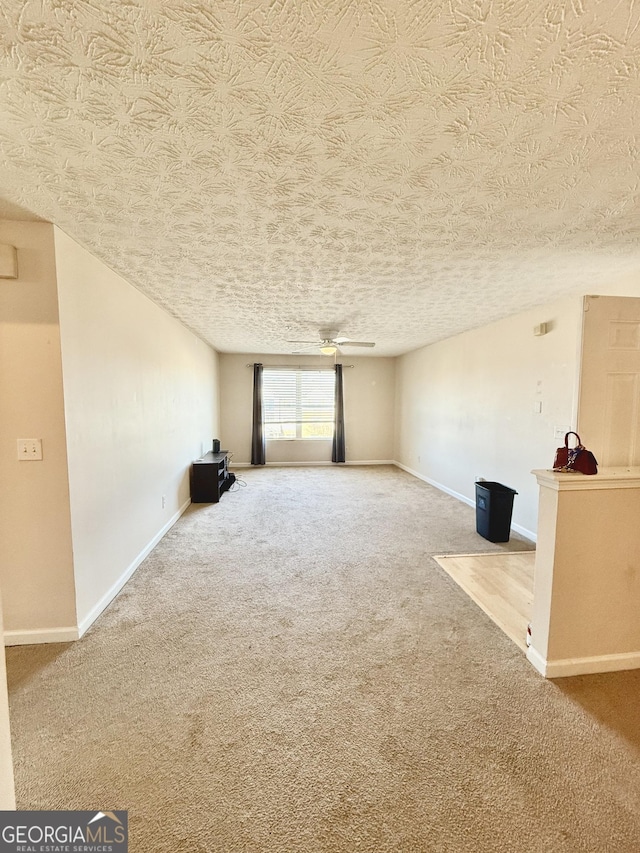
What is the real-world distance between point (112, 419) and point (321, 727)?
7.55 ft

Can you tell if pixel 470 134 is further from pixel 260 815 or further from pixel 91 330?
pixel 260 815

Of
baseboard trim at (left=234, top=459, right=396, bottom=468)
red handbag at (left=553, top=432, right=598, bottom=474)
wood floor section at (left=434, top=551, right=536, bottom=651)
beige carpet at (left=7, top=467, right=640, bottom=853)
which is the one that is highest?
red handbag at (left=553, top=432, right=598, bottom=474)

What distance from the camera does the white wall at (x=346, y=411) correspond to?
6.94 meters

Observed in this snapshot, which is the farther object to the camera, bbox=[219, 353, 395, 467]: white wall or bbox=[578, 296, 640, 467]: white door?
bbox=[219, 353, 395, 467]: white wall

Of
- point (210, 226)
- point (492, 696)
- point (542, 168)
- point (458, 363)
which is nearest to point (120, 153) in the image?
point (210, 226)

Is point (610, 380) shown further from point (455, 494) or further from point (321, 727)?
point (455, 494)

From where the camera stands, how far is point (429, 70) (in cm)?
97

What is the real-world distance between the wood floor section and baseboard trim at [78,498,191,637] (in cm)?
259

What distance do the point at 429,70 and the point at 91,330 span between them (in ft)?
7.40

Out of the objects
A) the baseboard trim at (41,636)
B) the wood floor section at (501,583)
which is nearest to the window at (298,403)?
the wood floor section at (501,583)

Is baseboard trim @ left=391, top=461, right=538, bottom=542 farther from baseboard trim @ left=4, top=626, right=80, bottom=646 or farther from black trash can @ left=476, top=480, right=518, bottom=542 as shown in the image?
baseboard trim @ left=4, top=626, right=80, bottom=646

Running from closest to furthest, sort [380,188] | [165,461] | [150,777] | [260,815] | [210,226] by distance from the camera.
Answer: [260,815]
[150,777]
[380,188]
[210,226]
[165,461]

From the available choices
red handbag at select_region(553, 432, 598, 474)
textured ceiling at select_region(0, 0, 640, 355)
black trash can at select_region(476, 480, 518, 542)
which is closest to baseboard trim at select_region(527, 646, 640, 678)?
red handbag at select_region(553, 432, 598, 474)

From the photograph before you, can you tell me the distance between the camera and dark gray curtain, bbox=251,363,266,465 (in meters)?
6.86
